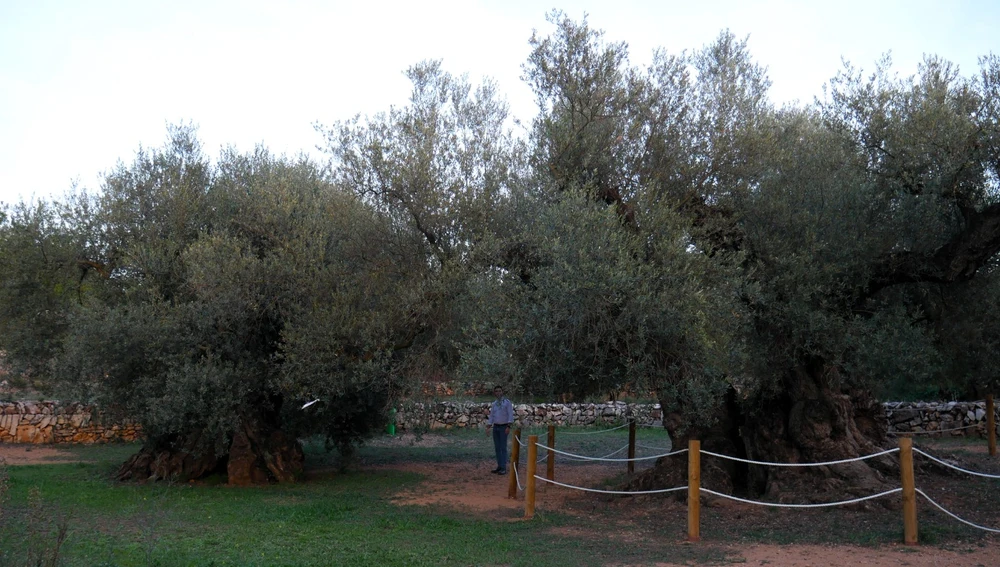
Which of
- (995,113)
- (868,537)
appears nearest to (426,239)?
(868,537)

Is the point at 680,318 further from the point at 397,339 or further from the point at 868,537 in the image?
the point at 397,339

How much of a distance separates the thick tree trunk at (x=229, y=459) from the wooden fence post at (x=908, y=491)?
9898 millimetres

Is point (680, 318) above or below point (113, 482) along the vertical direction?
above

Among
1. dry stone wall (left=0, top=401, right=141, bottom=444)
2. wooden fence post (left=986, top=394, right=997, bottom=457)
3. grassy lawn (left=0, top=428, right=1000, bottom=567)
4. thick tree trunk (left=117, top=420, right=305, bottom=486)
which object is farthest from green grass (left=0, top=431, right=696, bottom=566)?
wooden fence post (left=986, top=394, right=997, bottom=457)

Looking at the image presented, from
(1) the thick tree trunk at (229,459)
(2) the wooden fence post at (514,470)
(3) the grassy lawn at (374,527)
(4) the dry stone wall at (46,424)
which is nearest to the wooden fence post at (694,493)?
(3) the grassy lawn at (374,527)

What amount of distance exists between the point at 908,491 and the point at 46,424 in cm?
2023

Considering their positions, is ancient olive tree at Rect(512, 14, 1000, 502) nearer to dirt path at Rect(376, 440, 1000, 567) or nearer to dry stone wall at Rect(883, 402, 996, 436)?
dirt path at Rect(376, 440, 1000, 567)

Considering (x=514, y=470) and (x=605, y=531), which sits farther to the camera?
(x=514, y=470)

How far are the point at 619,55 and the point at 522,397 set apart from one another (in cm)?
544

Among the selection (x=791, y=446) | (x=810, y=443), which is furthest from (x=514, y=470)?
(x=810, y=443)

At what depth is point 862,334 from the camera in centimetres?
1060

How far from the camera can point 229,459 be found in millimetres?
13555

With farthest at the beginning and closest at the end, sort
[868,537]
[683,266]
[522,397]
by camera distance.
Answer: [522,397] → [683,266] → [868,537]

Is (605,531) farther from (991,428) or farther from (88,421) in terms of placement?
(88,421)
